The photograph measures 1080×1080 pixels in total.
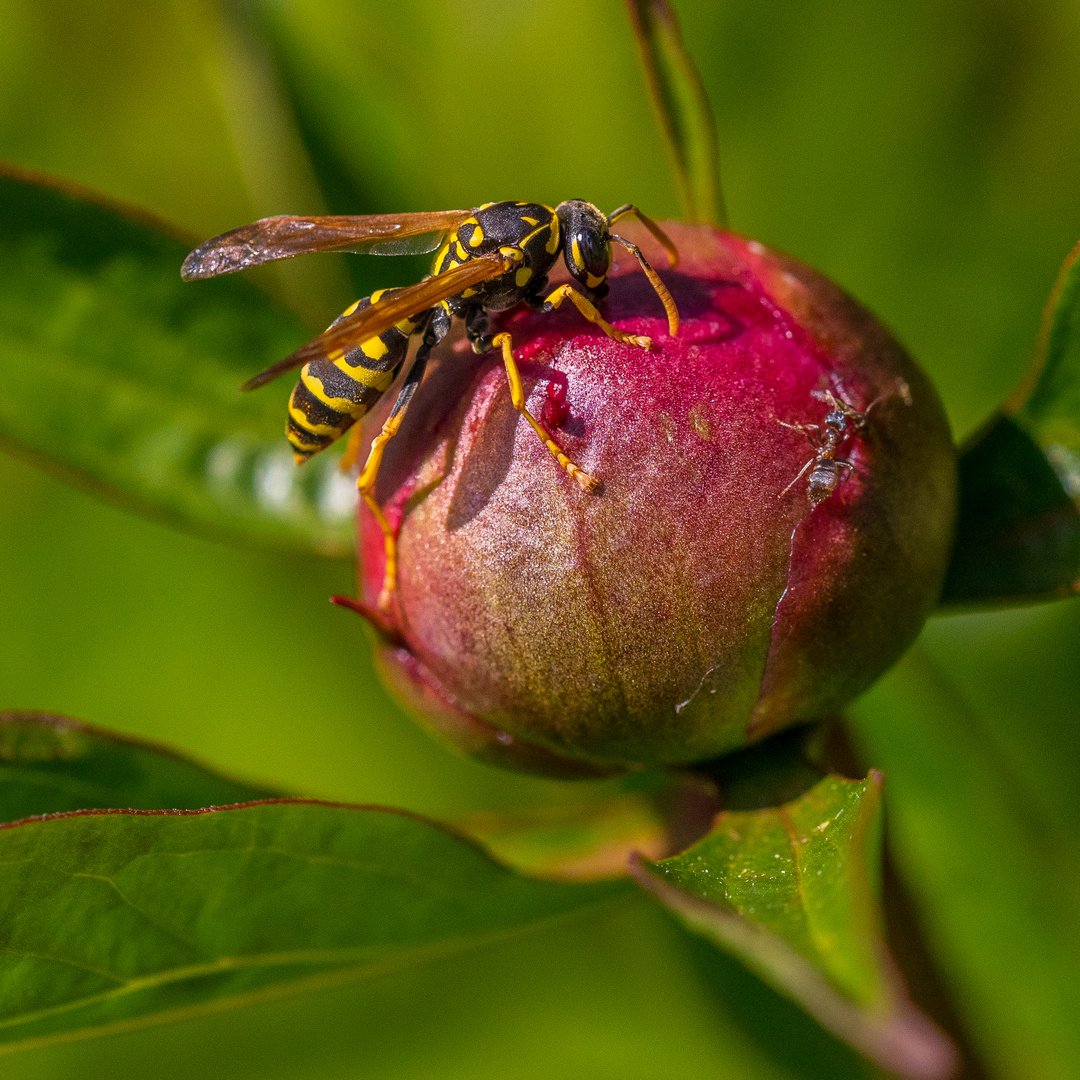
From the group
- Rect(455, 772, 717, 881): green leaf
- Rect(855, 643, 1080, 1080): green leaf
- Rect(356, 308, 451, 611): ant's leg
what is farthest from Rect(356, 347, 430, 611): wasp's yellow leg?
Rect(855, 643, 1080, 1080): green leaf

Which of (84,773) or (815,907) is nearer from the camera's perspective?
(815,907)

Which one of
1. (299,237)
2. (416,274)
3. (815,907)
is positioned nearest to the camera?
(815,907)

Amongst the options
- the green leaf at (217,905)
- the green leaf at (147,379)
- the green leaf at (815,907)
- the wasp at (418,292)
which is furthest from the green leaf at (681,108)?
the green leaf at (217,905)

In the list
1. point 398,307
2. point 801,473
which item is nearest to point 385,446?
point 398,307

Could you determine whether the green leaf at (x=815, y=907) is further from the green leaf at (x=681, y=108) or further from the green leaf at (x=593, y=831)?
the green leaf at (x=681, y=108)

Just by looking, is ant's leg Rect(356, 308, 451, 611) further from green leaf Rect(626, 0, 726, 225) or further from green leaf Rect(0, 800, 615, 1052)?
green leaf Rect(626, 0, 726, 225)

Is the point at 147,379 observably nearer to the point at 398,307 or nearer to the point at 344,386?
the point at 344,386
